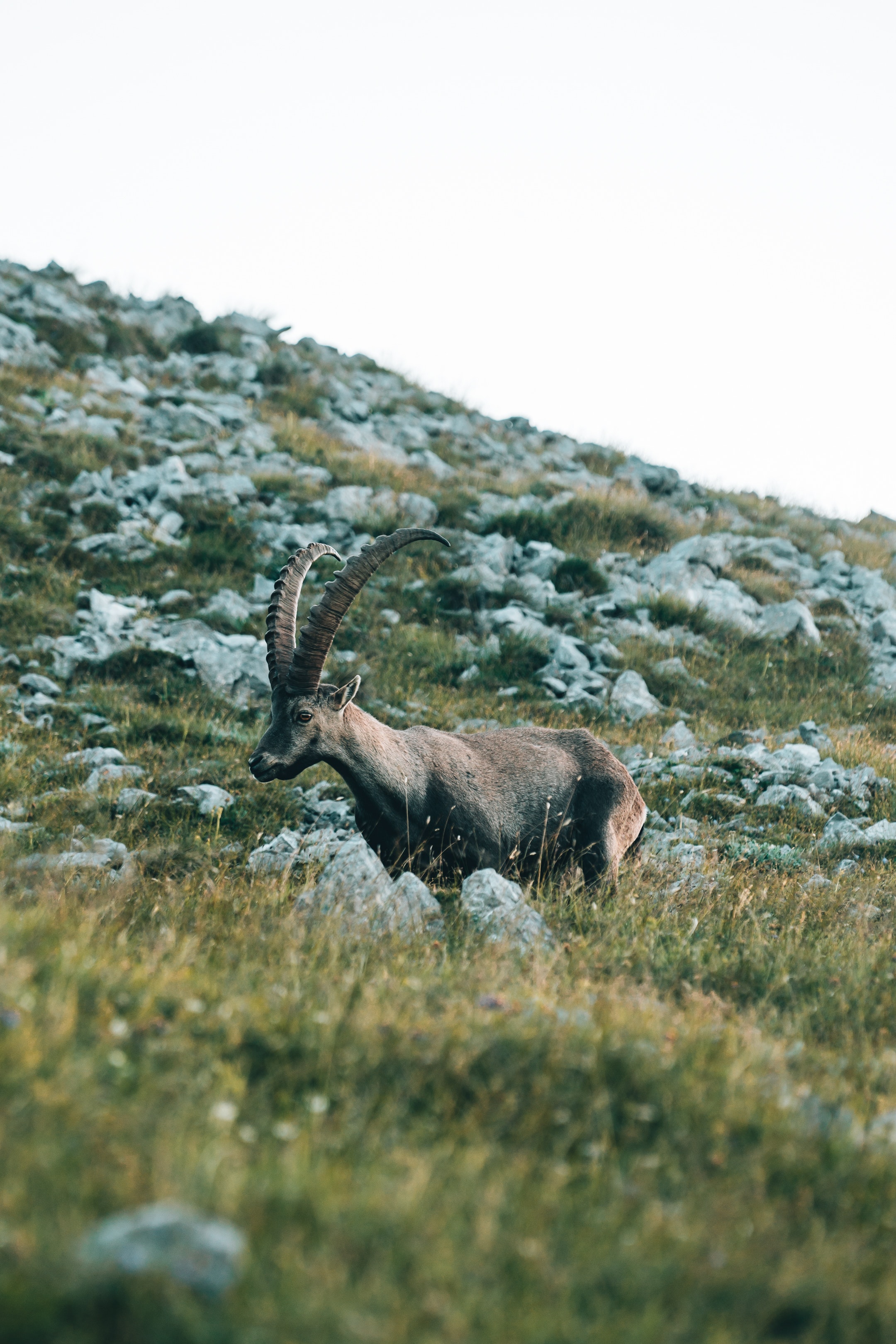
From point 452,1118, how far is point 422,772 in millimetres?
4708

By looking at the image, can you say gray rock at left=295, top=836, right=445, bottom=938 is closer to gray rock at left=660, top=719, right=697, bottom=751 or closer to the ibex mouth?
the ibex mouth

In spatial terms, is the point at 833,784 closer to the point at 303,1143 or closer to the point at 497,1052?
the point at 497,1052

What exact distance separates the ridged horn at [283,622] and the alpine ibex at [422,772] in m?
0.01

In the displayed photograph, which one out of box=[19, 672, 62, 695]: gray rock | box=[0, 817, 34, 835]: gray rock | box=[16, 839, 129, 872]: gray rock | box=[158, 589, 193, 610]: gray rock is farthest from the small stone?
box=[158, 589, 193, 610]: gray rock

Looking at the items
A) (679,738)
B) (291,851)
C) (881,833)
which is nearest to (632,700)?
(679,738)

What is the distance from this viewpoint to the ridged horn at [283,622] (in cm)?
769

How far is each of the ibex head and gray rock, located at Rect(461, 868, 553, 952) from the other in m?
1.58

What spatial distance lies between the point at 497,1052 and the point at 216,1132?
3.63 feet

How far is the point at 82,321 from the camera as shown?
23453mm

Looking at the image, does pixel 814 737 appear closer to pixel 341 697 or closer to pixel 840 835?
pixel 840 835

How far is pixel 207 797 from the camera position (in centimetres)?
892

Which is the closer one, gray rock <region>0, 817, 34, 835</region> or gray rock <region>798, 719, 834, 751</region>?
gray rock <region>0, 817, 34, 835</region>

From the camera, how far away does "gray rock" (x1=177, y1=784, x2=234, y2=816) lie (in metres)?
8.75

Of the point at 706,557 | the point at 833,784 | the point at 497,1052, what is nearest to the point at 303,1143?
the point at 497,1052
